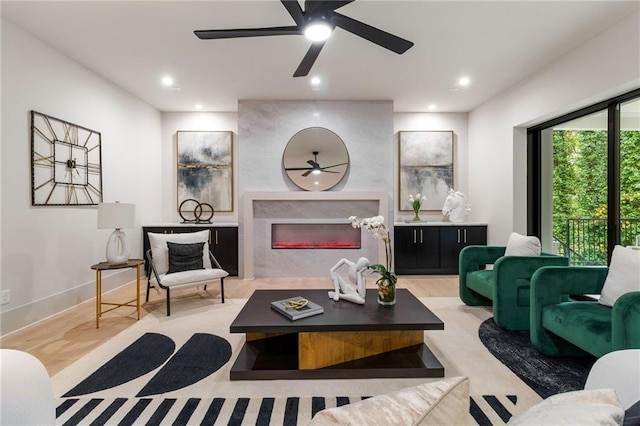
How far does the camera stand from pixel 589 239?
3.77 m

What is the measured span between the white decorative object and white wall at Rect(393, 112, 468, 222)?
14.2 inches

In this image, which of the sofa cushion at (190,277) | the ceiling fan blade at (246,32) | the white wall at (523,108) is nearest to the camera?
the ceiling fan blade at (246,32)

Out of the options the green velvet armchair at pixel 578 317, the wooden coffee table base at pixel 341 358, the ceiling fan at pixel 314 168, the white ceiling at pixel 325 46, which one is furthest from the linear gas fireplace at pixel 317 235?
the green velvet armchair at pixel 578 317

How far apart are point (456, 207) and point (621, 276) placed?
328cm

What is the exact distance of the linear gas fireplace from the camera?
5520mm

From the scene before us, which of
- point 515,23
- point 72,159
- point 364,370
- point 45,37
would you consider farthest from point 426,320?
point 45,37

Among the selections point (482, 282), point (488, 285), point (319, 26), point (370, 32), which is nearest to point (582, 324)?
point (488, 285)

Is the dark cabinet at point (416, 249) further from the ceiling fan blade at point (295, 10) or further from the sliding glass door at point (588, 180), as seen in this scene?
the ceiling fan blade at point (295, 10)

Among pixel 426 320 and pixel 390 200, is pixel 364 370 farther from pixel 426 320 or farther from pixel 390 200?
pixel 390 200

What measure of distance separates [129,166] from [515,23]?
4.95 m

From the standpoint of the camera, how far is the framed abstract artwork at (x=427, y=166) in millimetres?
5859

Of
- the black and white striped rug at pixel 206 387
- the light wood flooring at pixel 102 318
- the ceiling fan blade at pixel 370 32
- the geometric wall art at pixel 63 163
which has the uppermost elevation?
the ceiling fan blade at pixel 370 32

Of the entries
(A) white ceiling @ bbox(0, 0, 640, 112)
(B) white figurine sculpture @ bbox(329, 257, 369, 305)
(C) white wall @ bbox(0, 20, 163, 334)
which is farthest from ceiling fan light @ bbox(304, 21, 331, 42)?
(C) white wall @ bbox(0, 20, 163, 334)

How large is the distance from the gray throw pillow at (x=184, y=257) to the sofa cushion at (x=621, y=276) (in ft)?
12.4
